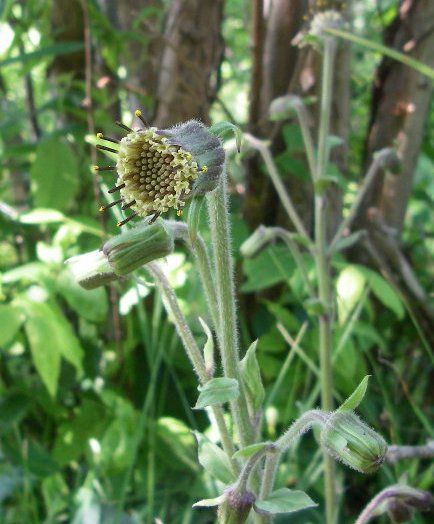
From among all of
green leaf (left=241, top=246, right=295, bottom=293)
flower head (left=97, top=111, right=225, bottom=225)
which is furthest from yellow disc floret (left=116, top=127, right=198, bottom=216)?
green leaf (left=241, top=246, right=295, bottom=293)

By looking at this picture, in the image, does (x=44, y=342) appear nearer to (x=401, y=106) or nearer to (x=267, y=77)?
(x=267, y=77)

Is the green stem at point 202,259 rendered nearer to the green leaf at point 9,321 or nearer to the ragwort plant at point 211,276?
the ragwort plant at point 211,276

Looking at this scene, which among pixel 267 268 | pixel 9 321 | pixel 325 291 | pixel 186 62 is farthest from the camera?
pixel 186 62

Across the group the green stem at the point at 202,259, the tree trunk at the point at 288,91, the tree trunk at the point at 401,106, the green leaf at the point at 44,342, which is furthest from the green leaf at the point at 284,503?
the tree trunk at the point at 401,106

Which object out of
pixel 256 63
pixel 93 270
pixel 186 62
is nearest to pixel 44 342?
pixel 93 270

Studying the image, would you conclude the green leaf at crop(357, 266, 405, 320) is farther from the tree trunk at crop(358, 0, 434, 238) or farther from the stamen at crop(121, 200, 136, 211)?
the stamen at crop(121, 200, 136, 211)
